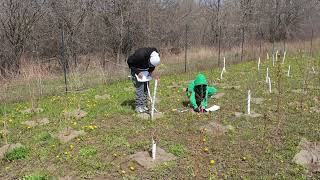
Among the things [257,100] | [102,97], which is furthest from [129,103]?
[257,100]

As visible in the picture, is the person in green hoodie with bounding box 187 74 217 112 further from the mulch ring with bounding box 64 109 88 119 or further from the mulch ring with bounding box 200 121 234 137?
the mulch ring with bounding box 64 109 88 119

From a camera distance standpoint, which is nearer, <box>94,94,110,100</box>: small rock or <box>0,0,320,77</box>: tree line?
<box>94,94,110,100</box>: small rock

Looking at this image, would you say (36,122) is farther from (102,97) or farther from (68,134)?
(102,97)

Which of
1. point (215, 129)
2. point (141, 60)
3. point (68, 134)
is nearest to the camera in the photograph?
point (68, 134)

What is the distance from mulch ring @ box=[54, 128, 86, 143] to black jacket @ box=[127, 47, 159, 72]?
1.74 metres

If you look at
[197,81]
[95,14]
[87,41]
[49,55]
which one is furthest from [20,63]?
[197,81]

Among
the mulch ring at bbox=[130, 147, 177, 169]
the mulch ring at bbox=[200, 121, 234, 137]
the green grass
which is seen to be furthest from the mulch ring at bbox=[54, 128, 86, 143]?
the mulch ring at bbox=[200, 121, 234, 137]

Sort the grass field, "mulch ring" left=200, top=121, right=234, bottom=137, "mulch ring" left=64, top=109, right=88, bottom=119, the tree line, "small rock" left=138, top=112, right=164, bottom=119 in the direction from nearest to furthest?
the grass field
"mulch ring" left=200, top=121, right=234, bottom=137
"small rock" left=138, top=112, right=164, bottom=119
"mulch ring" left=64, top=109, right=88, bottom=119
the tree line

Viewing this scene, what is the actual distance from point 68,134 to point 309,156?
401cm

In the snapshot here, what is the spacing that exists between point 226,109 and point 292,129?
1711mm

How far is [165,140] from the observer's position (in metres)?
5.33

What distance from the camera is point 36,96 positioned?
8.66 metres

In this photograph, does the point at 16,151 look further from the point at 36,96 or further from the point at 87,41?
the point at 87,41

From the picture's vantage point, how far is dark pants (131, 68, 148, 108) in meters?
6.55
